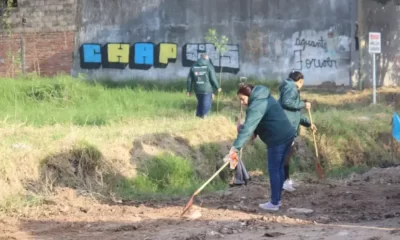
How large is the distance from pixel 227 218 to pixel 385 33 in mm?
16287

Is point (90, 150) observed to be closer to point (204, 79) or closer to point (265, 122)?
point (265, 122)

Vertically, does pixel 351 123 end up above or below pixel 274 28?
below

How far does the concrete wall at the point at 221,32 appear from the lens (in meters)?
23.8

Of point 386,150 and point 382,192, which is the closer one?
point 382,192

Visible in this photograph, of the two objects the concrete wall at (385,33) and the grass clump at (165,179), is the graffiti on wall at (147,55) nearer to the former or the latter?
the concrete wall at (385,33)

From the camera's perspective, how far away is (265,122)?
975 cm

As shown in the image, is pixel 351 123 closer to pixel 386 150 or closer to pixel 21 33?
pixel 386 150

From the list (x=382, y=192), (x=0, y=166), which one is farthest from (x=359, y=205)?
(x=0, y=166)

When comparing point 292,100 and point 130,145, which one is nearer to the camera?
point 292,100

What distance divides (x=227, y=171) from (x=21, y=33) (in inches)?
629

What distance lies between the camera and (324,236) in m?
8.27

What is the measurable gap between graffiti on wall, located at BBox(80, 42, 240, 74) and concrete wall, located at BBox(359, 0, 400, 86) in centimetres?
415

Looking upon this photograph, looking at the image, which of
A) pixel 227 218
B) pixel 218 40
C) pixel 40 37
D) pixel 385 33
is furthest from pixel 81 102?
pixel 227 218

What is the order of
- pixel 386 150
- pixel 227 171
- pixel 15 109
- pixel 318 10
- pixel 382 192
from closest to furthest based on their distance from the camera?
pixel 382 192, pixel 227 171, pixel 386 150, pixel 15 109, pixel 318 10
